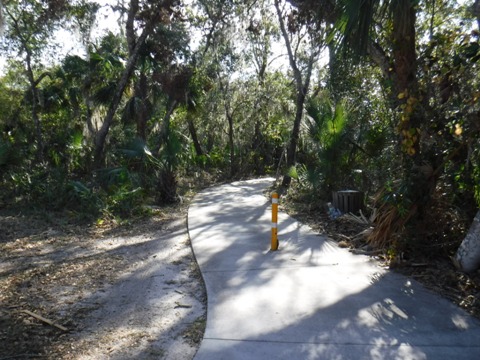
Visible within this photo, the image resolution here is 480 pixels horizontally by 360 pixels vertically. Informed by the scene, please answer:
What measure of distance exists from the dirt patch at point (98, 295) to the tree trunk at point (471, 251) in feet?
11.3

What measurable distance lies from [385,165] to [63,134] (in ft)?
44.6

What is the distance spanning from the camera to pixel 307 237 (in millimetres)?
8641

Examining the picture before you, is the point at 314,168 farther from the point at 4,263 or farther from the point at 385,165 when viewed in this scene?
the point at 4,263

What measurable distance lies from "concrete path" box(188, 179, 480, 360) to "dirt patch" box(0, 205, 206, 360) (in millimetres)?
341

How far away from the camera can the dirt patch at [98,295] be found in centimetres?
420

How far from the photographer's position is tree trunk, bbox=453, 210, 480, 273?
5594 mm

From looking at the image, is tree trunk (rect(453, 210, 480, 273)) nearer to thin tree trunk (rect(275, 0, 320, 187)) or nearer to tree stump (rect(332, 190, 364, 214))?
tree stump (rect(332, 190, 364, 214))

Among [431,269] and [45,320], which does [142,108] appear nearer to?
[45,320]

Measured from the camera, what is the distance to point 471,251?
569cm

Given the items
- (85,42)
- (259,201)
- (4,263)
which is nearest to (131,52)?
(85,42)

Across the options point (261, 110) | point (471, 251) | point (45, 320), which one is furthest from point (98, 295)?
point (261, 110)

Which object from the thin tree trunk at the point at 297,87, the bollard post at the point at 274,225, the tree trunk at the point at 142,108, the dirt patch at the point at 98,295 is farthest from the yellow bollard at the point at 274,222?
the tree trunk at the point at 142,108

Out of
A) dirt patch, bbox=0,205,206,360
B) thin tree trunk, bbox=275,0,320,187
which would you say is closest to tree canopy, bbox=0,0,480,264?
thin tree trunk, bbox=275,0,320,187

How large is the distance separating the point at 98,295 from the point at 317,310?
2.81 m
